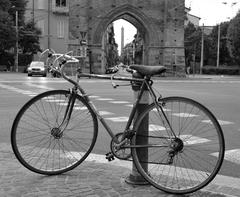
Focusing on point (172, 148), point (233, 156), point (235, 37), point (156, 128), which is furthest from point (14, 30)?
point (172, 148)

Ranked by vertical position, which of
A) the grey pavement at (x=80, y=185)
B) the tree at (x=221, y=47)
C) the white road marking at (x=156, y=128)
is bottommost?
the grey pavement at (x=80, y=185)

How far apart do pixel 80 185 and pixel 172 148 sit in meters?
1.02

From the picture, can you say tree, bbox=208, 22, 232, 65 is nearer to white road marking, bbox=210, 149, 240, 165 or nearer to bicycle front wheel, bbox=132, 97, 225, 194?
white road marking, bbox=210, 149, 240, 165

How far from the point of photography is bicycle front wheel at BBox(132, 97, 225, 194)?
4.21 m

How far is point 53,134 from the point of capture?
194 inches

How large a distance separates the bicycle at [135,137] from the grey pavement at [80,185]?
0.41 ft

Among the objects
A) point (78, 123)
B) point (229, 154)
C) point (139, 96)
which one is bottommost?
point (229, 154)

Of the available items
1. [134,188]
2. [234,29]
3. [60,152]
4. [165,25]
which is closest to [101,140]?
[60,152]

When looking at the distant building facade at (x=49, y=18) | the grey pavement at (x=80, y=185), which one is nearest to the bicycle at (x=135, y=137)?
the grey pavement at (x=80, y=185)

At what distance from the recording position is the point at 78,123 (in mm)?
5102

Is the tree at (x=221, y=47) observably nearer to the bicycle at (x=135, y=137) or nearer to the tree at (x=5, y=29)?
the tree at (x=5, y=29)

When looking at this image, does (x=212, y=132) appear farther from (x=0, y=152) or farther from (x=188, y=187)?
(x=0, y=152)

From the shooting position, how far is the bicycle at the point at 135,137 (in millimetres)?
4340

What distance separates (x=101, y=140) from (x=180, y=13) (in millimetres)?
48661
